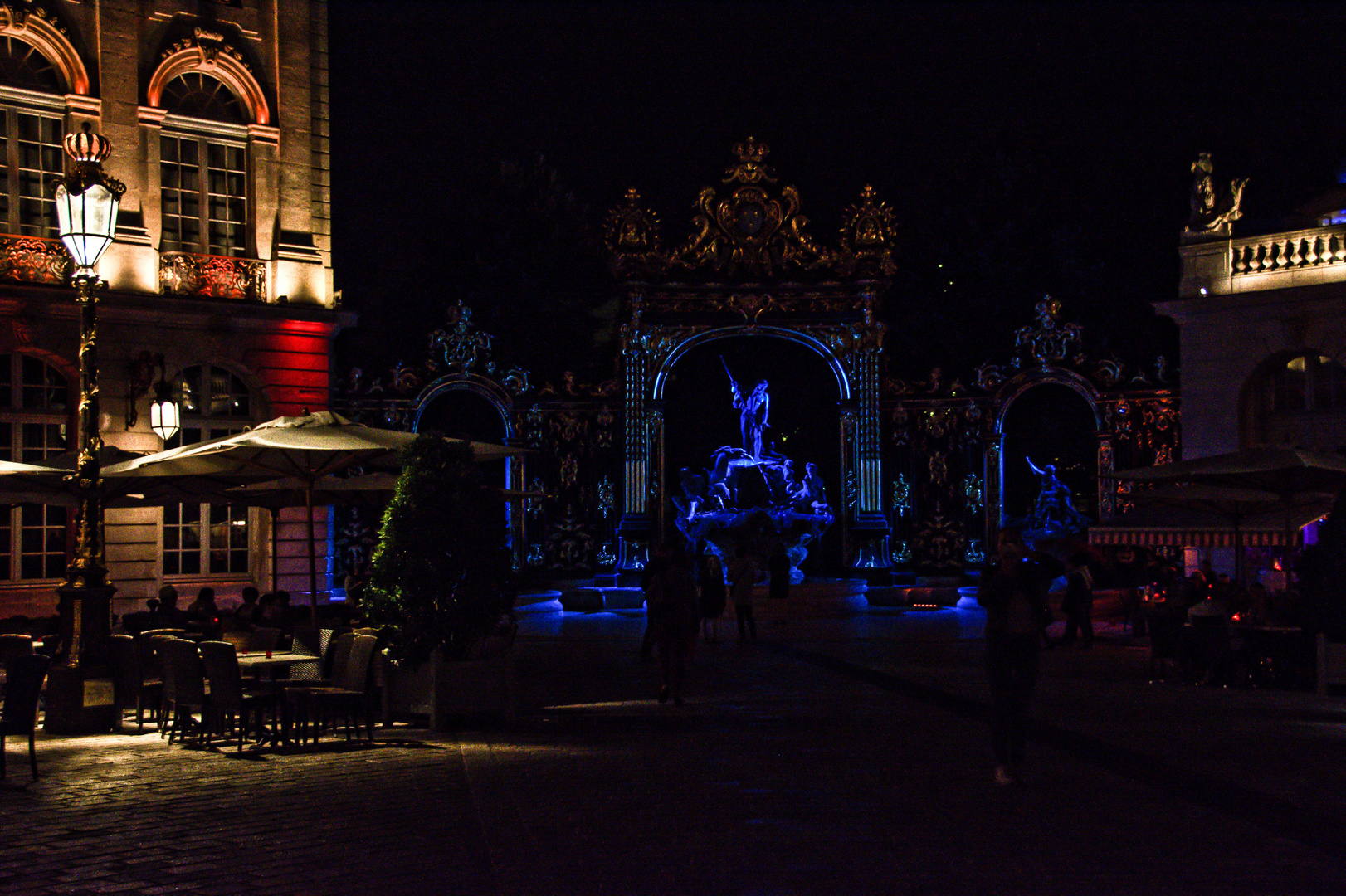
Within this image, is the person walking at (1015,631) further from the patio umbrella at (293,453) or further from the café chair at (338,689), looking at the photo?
the patio umbrella at (293,453)

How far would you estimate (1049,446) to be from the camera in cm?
2922

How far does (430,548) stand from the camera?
11898 millimetres

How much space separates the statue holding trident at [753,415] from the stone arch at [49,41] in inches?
477

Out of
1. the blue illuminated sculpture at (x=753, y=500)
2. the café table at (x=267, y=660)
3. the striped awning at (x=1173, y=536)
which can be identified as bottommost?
the café table at (x=267, y=660)

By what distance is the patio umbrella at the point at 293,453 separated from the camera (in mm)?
14164

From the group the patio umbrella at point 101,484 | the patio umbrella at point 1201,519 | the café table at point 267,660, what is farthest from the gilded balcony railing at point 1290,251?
the café table at point 267,660

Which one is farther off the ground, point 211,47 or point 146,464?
point 211,47

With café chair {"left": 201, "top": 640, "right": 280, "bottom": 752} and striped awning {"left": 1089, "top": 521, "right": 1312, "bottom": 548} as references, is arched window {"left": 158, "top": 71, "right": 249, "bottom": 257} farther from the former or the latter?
striped awning {"left": 1089, "top": 521, "right": 1312, "bottom": 548}

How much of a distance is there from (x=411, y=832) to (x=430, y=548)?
447 cm

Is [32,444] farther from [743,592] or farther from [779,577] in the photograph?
[779,577]

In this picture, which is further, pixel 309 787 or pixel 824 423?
pixel 824 423

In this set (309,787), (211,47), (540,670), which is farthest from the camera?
(211,47)

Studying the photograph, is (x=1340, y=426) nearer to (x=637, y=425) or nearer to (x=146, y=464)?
(x=637, y=425)

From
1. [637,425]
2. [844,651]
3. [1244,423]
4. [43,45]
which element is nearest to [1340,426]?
[1244,423]
